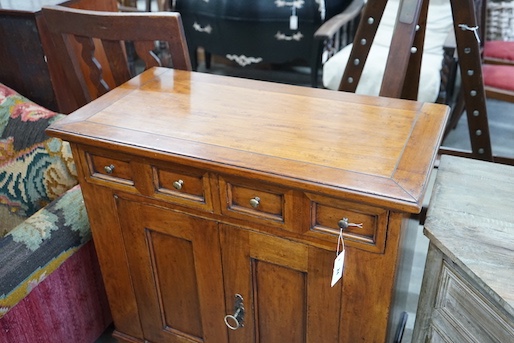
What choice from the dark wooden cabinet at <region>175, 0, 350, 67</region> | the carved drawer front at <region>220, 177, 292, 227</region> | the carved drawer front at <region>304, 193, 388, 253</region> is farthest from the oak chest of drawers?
the dark wooden cabinet at <region>175, 0, 350, 67</region>

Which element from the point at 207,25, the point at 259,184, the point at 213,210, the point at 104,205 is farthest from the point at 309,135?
the point at 207,25

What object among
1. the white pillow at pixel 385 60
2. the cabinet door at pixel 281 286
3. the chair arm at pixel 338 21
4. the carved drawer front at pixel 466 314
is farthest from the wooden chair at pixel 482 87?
the cabinet door at pixel 281 286

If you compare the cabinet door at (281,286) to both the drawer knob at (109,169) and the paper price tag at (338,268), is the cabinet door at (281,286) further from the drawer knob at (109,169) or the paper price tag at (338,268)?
the drawer knob at (109,169)

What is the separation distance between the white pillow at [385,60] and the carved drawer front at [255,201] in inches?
58.9

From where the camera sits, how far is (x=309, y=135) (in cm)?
106

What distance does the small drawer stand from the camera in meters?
1.14

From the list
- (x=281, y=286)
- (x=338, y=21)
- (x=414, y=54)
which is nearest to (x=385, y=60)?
(x=338, y=21)

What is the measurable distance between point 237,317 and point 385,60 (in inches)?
70.2

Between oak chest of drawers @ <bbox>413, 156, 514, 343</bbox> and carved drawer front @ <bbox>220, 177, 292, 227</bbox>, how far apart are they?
0.31 meters

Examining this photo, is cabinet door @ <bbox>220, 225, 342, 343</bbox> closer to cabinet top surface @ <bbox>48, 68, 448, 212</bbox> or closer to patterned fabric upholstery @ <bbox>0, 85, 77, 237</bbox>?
cabinet top surface @ <bbox>48, 68, 448, 212</bbox>

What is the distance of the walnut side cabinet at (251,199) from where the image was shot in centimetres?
95

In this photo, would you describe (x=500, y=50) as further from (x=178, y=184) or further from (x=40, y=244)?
(x=40, y=244)

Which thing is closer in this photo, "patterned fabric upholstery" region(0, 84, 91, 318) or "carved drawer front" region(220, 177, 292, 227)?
"carved drawer front" region(220, 177, 292, 227)

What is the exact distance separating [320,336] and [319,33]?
1860 mm
